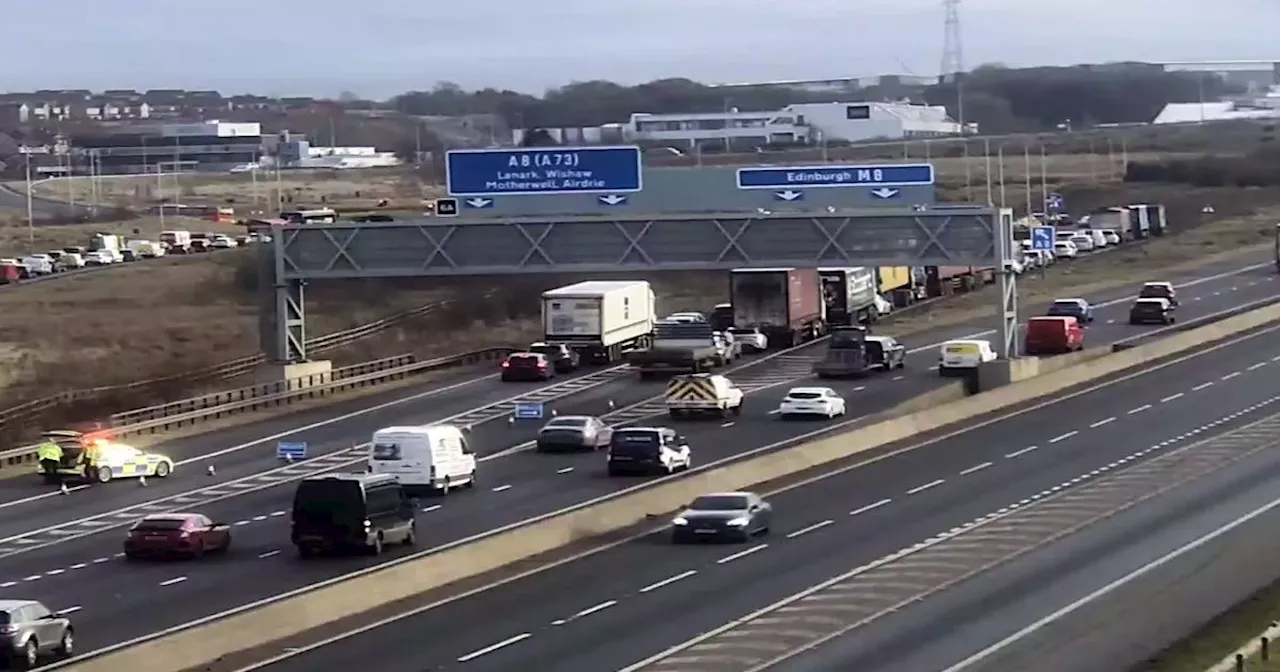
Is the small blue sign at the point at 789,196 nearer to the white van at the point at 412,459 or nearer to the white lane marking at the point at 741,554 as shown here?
the white van at the point at 412,459

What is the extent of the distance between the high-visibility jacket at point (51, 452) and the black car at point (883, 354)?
2660 cm

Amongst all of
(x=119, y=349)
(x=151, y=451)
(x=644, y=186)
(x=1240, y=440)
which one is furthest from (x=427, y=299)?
(x=1240, y=440)

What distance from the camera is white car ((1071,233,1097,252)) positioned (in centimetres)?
11686

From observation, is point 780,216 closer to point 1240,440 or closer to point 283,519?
point 1240,440

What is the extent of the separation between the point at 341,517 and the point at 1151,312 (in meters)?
50.2

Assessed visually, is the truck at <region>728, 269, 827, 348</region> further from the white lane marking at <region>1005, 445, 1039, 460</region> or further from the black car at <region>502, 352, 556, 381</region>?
the white lane marking at <region>1005, 445, 1039, 460</region>

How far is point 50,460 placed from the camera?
47344mm

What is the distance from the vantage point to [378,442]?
4388cm

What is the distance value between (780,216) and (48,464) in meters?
24.3

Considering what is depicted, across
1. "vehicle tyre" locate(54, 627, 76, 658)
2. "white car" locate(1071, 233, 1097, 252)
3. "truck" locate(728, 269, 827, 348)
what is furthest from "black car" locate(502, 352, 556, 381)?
"white car" locate(1071, 233, 1097, 252)

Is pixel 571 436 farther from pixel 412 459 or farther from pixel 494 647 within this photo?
pixel 494 647

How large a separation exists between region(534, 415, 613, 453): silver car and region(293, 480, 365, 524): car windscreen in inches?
586

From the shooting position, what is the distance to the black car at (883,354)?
6619 centimetres

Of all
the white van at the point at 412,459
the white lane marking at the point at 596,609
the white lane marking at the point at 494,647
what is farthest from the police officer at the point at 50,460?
the white lane marking at the point at 494,647
